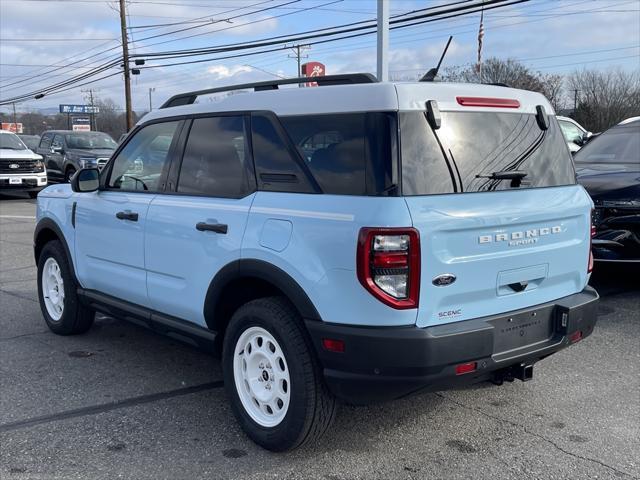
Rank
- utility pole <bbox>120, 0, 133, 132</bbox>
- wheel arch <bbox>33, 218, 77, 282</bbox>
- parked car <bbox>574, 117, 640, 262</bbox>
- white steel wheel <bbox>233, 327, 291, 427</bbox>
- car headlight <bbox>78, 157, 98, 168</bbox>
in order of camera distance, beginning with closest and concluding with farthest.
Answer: white steel wheel <bbox>233, 327, 291, 427</bbox>, wheel arch <bbox>33, 218, 77, 282</bbox>, parked car <bbox>574, 117, 640, 262</bbox>, car headlight <bbox>78, 157, 98, 168</bbox>, utility pole <bbox>120, 0, 133, 132</bbox>

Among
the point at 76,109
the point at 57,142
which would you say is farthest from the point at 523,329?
the point at 76,109

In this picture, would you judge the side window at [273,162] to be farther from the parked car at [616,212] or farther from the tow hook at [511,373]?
the parked car at [616,212]

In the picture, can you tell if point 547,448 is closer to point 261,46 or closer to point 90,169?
point 90,169

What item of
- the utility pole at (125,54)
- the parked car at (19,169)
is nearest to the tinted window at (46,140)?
the parked car at (19,169)

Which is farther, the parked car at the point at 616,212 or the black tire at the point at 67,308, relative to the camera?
the parked car at the point at 616,212

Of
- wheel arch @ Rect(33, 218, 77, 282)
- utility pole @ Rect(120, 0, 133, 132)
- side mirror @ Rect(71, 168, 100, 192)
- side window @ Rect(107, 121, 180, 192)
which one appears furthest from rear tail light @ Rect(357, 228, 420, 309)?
utility pole @ Rect(120, 0, 133, 132)

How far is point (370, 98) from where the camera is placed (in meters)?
3.12

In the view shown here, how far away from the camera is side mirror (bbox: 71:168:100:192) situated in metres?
4.93

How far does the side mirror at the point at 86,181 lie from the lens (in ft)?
16.2

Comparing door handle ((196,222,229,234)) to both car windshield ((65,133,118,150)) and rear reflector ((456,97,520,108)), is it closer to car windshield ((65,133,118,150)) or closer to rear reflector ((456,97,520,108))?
rear reflector ((456,97,520,108))

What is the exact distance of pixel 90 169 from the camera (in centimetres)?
498

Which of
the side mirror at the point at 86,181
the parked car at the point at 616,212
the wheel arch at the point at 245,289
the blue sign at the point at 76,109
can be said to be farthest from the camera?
the blue sign at the point at 76,109

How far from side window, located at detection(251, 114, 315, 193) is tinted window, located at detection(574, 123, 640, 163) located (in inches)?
208

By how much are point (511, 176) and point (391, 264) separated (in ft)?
3.02
